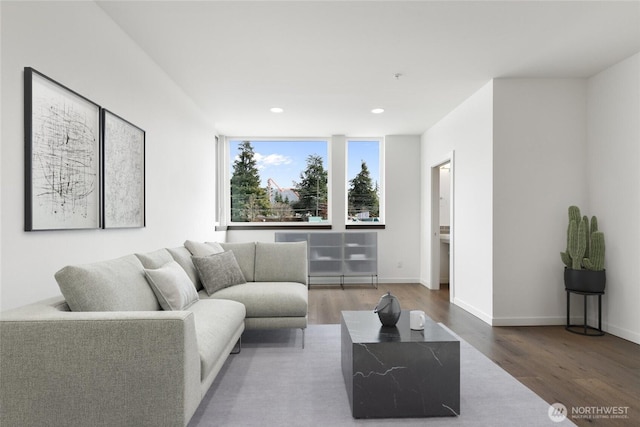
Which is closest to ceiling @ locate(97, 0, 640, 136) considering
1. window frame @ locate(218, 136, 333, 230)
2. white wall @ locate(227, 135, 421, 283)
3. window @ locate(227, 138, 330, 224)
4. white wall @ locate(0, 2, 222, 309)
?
white wall @ locate(0, 2, 222, 309)

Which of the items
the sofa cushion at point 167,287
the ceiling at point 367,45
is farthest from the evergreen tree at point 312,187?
the sofa cushion at point 167,287

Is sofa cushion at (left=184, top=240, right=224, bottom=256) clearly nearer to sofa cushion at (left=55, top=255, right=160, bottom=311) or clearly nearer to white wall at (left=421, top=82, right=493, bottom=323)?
sofa cushion at (left=55, top=255, right=160, bottom=311)

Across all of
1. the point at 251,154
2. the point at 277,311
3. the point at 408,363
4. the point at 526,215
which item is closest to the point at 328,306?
the point at 277,311

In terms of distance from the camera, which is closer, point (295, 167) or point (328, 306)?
point (328, 306)

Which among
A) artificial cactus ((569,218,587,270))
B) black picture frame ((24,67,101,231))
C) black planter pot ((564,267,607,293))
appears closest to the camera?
black picture frame ((24,67,101,231))

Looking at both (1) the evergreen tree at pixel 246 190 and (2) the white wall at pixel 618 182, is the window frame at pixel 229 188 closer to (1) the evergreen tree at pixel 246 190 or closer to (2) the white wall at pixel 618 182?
(1) the evergreen tree at pixel 246 190

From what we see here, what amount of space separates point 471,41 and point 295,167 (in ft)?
13.6

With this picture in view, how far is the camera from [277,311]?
314cm

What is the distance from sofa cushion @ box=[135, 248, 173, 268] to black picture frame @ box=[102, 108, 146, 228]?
32 centimetres

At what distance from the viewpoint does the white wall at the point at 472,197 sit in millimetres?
4016

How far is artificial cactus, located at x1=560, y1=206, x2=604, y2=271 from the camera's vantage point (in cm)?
357

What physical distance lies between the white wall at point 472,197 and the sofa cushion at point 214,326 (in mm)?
2642

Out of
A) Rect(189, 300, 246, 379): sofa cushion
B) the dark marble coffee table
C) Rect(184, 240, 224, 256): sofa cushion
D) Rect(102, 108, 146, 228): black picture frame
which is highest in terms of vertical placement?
Rect(102, 108, 146, 228): black picture frame

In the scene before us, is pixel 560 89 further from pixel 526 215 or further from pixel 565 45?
pixel 526 215
